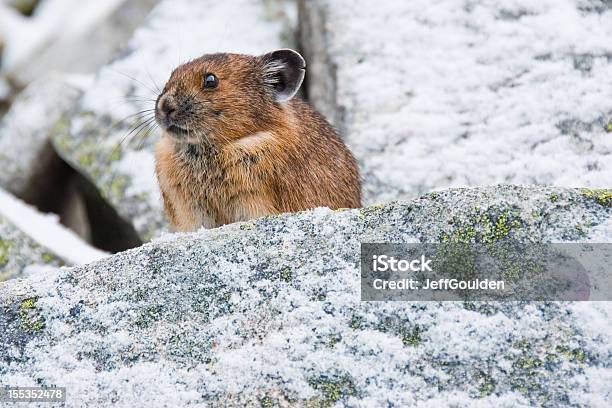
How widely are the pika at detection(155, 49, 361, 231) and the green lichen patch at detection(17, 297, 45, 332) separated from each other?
2.00m

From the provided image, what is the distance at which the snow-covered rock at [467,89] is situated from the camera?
7.82 metres

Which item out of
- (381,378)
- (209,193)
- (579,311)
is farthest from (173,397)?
(209,193)

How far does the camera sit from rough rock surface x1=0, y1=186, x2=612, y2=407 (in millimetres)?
4031

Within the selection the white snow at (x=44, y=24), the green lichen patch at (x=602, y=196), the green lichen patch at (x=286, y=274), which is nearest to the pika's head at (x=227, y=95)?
the green lichen patch at (x=286, y=274)

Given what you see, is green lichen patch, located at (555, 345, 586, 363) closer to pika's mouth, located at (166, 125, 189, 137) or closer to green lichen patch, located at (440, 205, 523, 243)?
green lichen patch, located at (440, 205, 523, 243)

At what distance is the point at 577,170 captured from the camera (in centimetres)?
730

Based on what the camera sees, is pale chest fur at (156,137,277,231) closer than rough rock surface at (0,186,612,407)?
No

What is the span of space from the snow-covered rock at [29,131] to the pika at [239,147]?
3.67m

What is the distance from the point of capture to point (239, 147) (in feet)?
20.8

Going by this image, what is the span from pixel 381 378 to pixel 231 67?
10.9ft

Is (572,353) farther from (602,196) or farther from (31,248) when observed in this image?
(31,248)

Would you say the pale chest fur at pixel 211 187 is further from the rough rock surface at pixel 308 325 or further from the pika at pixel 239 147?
the rough rock surface at pixel 308 325

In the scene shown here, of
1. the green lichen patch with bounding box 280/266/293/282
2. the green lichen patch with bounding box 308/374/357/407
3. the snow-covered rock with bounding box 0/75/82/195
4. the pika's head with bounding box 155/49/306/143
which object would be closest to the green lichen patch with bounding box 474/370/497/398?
the green lichen patch with bounding box 308/374/357/407

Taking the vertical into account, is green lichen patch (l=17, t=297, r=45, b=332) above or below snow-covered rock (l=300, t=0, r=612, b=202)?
below
